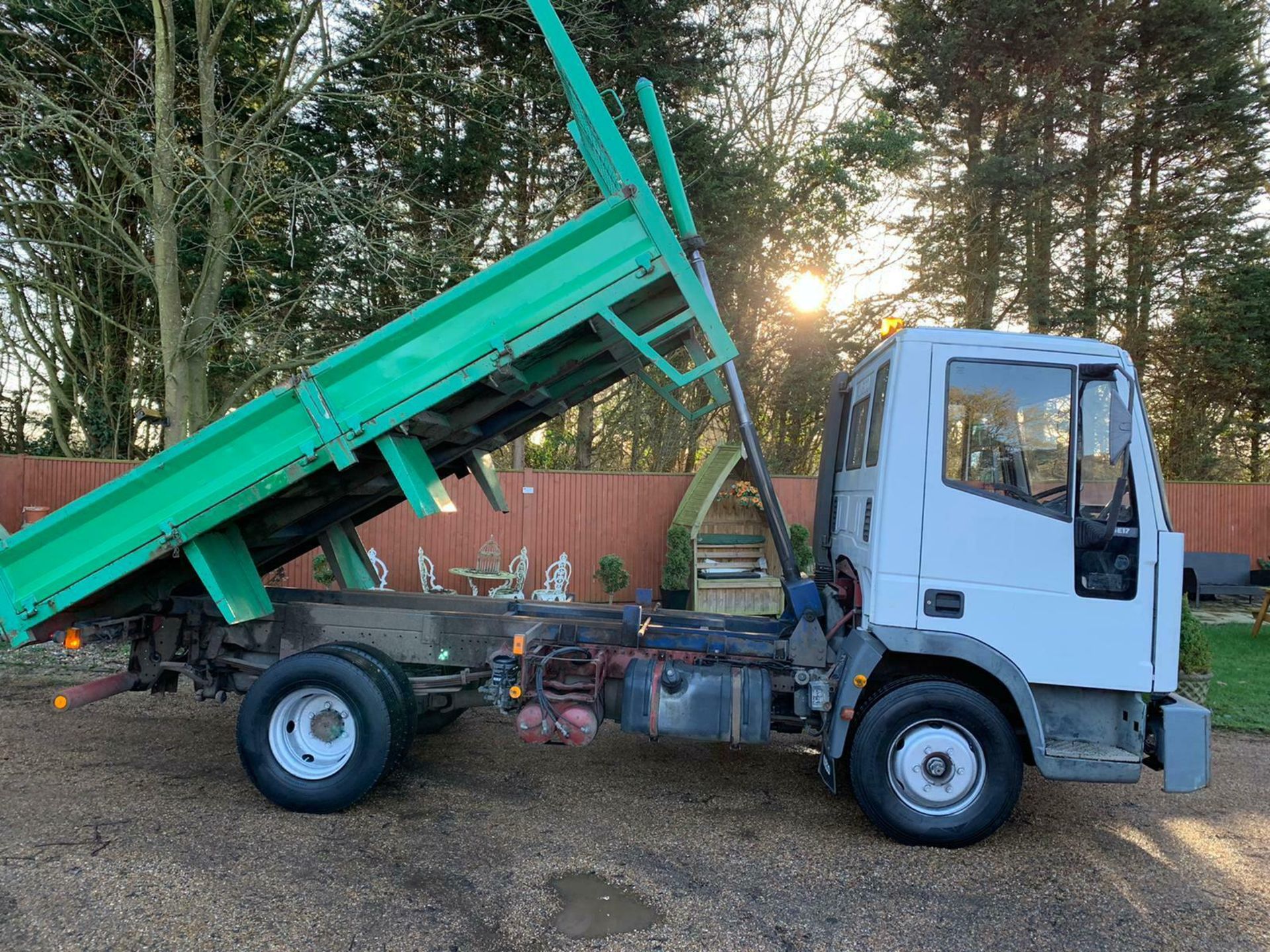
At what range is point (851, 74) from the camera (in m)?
18.7

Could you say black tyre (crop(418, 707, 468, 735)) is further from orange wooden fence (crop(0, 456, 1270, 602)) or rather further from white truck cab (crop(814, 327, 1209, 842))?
orange wooden fence (crop(0, 456, 1270, 602))

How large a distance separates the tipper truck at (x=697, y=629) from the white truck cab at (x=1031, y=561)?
0.01m

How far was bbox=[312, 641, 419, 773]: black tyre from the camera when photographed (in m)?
4.25

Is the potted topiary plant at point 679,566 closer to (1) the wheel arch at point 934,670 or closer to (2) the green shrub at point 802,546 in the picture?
(2) the green shrub at point 802,546

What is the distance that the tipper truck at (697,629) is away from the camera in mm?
3873

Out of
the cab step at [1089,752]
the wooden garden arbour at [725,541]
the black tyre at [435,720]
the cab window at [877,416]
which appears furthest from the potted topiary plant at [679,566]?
the cab step at [1089,752]

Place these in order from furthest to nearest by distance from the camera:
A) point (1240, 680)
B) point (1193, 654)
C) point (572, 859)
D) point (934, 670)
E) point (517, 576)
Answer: point (517, 576) → point (1240, 680) → point (1193, 654) → point (934, 670) → point (572, 859)

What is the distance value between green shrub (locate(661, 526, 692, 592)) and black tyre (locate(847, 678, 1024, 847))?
673 centimetres

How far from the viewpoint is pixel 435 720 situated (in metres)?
5.07

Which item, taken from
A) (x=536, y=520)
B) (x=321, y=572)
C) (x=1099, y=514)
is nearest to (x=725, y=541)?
(x=536, y=520)

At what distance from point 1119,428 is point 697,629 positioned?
7.88 ft

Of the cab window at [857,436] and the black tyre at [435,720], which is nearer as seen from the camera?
the cab window at [857,436]

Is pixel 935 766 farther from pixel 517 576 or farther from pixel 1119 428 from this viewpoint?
pixel 517 576

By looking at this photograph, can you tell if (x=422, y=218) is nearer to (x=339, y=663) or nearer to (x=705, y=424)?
(x=705, y=424)
